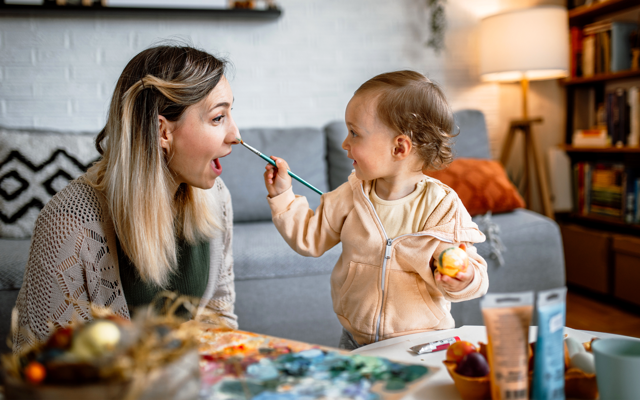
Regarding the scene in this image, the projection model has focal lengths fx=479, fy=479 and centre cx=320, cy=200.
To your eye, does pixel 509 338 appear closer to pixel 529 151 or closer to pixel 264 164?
pixel 264 164

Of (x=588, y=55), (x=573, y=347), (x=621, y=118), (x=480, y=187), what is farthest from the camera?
(x=588, y=55)

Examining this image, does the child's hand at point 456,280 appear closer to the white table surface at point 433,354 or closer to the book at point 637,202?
the white table surface at point 433,354

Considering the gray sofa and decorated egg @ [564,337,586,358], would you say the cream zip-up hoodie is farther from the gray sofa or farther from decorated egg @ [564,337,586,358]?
the gray sofa

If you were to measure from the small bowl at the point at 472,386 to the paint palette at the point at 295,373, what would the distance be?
6 cm

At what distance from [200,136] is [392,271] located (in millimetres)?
544

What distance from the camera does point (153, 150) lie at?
3.57 ft

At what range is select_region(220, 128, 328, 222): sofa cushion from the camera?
2.33m

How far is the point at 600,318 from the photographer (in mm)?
2455

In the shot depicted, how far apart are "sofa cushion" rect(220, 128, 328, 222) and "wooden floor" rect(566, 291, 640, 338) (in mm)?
1461

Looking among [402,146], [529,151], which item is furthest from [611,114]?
[402,146]

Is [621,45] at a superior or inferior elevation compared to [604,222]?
superior

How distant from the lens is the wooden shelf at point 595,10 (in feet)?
8.68

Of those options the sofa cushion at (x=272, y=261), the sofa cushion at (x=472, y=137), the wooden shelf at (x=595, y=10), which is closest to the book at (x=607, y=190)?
the sofa cushion at (x=472, y=137)

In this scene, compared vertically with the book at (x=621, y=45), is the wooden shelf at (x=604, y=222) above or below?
below
